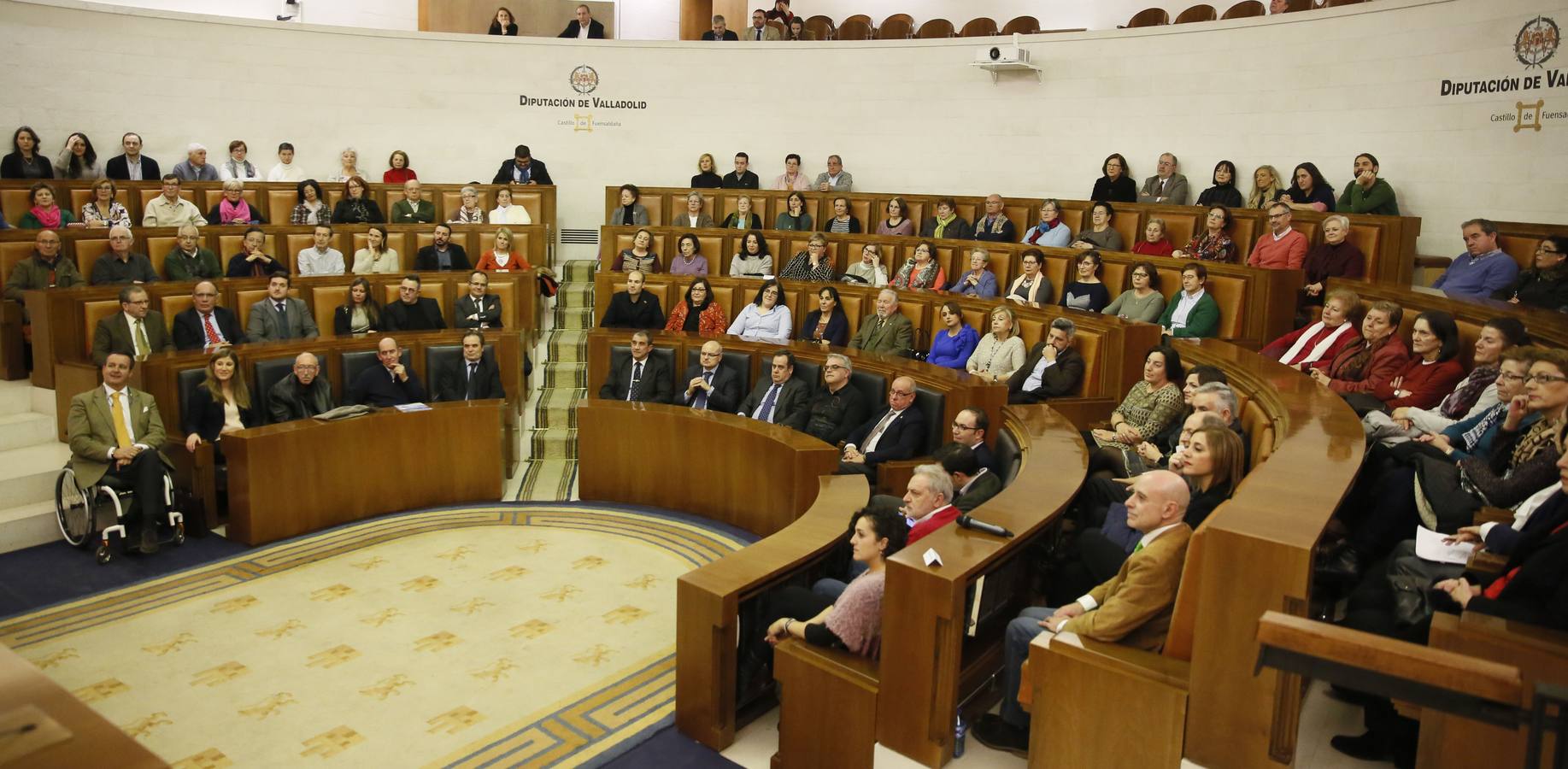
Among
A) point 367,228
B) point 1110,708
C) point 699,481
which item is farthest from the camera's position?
point 367,228

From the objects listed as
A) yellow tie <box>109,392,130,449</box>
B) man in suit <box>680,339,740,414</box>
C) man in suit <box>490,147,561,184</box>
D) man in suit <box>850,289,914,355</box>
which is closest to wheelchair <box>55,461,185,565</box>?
yellow tie <box>109,392,130,449</box>

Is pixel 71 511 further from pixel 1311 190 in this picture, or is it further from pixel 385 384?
pixel 1311 190

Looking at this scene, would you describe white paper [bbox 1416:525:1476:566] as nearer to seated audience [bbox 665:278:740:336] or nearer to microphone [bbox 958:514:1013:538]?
microphone [bbox 958:514:1013:538]

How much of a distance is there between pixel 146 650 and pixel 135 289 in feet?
8.94

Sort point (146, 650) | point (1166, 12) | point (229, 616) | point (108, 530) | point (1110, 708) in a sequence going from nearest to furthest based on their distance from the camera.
A: point (1110, 708)
point (146, 650)
point (229, 616)
point (108, 530)
point (1166, 12)

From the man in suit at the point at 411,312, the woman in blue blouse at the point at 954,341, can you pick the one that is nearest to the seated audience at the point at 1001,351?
the woman in blue blouse at the point at 954,341

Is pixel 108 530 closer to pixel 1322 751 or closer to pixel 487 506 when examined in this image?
pixel 487 506

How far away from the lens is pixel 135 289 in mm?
5961

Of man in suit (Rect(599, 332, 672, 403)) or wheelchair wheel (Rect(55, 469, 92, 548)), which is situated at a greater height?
man in suit (Rect(599, 332, 672, 403))

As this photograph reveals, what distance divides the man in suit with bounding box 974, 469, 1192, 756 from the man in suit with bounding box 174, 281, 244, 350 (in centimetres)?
508

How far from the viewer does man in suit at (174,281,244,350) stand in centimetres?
620

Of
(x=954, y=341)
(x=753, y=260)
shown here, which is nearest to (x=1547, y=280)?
(x=954, y=341)

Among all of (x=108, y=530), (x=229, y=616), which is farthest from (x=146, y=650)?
(x=108, y=530)

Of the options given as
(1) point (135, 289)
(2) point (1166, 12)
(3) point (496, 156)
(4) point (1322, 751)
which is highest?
(2) point (1166, 12)
